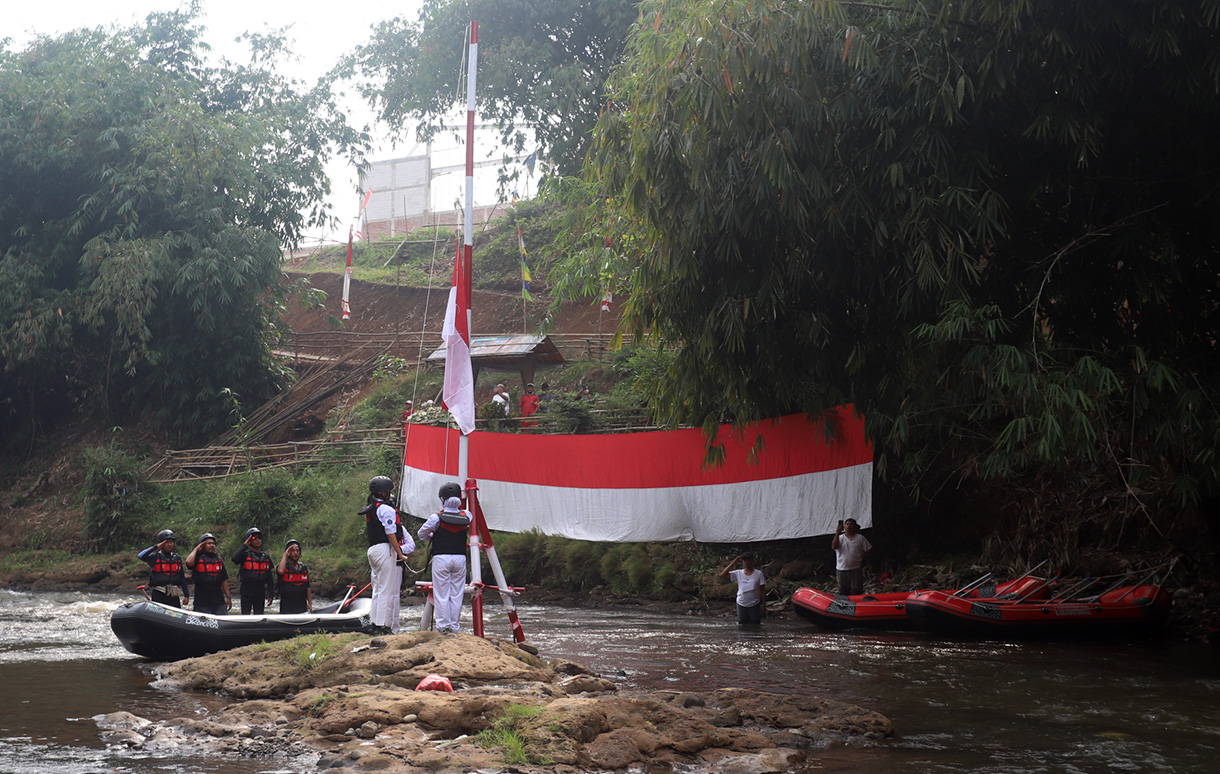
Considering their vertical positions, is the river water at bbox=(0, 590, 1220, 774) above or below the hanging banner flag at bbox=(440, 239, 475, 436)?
below

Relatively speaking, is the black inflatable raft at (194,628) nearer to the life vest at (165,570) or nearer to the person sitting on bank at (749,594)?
the life vest at (165,570)

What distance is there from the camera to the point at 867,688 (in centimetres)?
933

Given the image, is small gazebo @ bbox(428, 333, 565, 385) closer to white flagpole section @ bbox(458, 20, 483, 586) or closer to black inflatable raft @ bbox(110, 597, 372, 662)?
black inflatable raft @ bbox(110, 597, 372, 662)

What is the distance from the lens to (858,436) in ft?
47.1

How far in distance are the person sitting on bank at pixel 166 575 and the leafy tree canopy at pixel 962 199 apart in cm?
667

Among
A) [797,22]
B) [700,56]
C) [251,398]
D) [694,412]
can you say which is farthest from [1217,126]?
[251,398]

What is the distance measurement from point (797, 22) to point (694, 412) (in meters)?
5.59

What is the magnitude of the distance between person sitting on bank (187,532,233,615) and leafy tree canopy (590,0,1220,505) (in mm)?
6053

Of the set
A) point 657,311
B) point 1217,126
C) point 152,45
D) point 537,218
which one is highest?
point 152,45

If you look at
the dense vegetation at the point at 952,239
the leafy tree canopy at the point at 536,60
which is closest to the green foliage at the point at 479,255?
the leafy tree canopy at the point at 536,60

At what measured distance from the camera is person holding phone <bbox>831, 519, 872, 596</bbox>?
14.3 metres

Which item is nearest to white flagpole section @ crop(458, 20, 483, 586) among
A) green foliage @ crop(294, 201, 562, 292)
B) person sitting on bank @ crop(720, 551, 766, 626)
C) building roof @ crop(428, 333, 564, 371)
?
person sitting on bank @ crop(720, 551, 766, 626)

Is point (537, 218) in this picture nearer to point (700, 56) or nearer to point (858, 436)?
point (858, 436)

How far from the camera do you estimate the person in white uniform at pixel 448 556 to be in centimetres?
952
